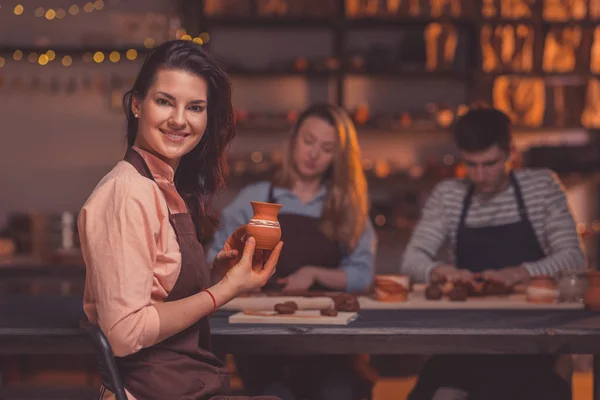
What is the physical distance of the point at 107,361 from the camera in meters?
1.63

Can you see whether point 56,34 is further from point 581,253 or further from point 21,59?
point 581,253

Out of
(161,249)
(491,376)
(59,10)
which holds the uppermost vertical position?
(59,10)

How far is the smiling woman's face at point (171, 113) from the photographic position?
1.80 m

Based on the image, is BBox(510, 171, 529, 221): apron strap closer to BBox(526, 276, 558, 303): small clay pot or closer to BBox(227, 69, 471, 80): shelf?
BBox(526, 276, 558, 303): small clay pot

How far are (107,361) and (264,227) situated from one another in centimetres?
44

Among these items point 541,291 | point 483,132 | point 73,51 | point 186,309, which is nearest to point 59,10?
point 73,51

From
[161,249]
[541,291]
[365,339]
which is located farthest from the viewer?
[541,291]

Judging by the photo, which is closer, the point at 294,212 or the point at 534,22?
the point at 294,212

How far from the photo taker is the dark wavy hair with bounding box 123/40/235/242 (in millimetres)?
1819

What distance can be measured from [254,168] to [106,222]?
3670mm

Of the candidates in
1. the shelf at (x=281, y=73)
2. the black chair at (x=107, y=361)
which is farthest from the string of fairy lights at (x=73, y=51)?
the black chair at (x=107, y=361)

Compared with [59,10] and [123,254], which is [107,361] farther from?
[59,10]

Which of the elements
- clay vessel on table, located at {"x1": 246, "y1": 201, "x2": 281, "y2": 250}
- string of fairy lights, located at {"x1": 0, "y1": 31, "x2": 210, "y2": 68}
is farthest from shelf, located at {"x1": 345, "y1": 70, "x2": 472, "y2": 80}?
clay vessel on table, located at {"x1": 246, "y1": 201, "x2": 281, "y2": 250}

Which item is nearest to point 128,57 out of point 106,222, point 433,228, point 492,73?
point 492,73
